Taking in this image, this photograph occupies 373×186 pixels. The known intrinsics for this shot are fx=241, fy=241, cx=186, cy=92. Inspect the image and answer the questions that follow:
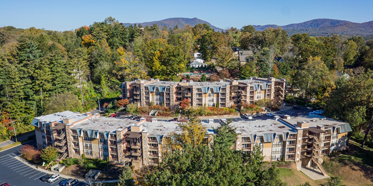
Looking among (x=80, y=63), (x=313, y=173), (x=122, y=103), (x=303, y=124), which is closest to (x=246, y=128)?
(x=303, y=124)

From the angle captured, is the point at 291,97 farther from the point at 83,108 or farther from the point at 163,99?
the point at 83,108

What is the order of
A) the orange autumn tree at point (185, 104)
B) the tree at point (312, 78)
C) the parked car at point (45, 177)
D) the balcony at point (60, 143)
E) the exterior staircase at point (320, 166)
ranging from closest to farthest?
the parked car at point (45, 177), the exterior staircase at point (320, 166), the balcony at point (60, 143), the orange autumn tree at point (185, 104), the tree at point (312, 78)

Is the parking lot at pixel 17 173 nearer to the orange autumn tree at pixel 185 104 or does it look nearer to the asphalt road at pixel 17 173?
the asphalt road at pixel 17 173

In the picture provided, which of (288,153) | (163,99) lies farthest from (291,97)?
(163,99)

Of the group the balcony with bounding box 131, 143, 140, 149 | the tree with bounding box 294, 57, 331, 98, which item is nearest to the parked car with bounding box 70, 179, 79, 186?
the balcony with bounding box 131, 143, 140, 149

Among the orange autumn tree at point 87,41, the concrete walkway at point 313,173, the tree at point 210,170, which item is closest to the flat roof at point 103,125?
the tree at point 210,170

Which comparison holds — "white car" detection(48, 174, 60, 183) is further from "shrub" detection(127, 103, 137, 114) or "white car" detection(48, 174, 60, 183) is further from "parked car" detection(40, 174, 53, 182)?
"shrub" detection(127, 103, 137, 114)

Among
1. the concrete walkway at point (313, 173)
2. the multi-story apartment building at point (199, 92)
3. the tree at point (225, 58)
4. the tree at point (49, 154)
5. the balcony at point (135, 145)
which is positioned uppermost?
the tree at point (225, 58)

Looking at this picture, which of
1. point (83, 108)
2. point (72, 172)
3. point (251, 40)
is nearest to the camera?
point (72, 172)
